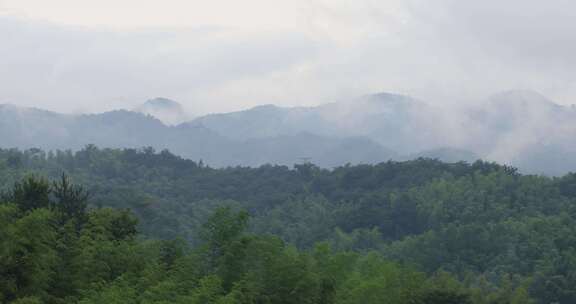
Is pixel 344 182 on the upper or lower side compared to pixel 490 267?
upper

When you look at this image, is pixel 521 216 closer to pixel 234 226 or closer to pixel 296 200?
pixel 296 200

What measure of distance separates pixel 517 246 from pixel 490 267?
3043mm

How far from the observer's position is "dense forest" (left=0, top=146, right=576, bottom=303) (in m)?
22.1

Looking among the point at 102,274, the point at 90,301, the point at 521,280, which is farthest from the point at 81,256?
the point at 521,280

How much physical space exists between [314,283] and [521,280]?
20081 millimetres

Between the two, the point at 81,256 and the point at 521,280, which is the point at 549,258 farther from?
the point at 81,256

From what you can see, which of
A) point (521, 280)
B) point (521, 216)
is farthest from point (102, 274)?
point (521, 216)

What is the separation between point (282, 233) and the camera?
65.4 metres

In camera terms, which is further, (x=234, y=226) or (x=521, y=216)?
(x=521, y=216)

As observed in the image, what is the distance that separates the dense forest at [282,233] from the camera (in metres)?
22.1

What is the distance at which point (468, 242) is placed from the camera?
50.6 metres

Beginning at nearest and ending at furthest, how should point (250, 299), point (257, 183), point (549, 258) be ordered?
point (250, 299), point (549, 258), point (257, 183)

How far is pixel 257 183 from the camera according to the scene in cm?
8712

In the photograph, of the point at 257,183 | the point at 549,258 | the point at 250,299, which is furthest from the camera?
the point at 257,183
